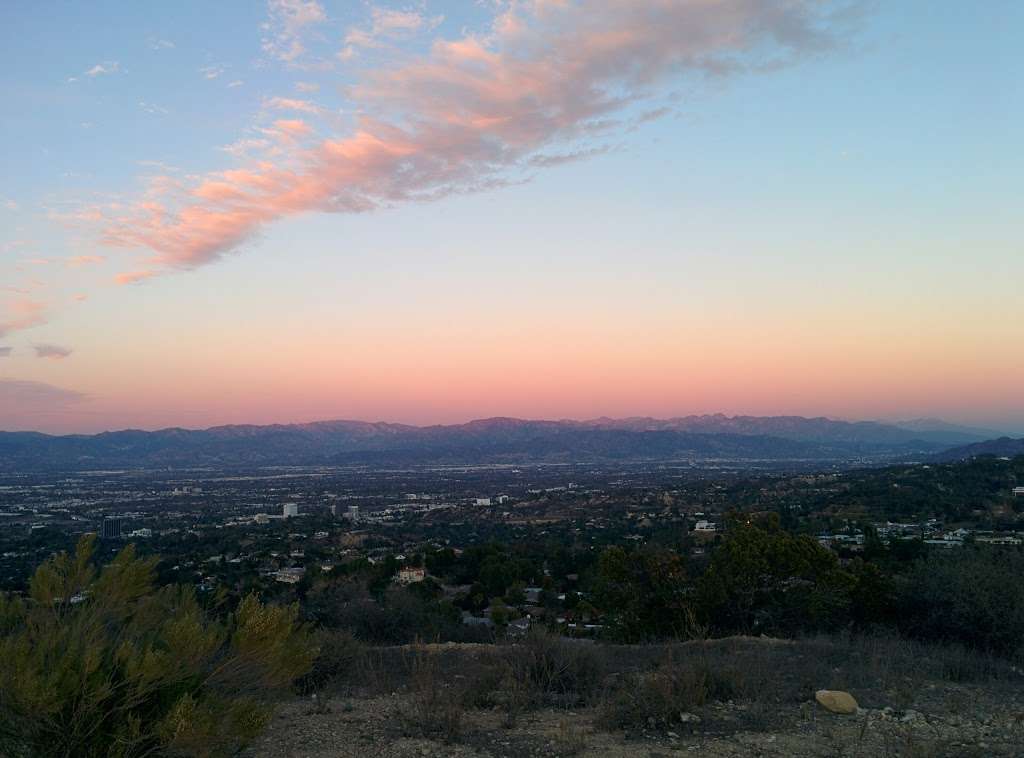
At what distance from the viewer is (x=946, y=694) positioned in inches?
353

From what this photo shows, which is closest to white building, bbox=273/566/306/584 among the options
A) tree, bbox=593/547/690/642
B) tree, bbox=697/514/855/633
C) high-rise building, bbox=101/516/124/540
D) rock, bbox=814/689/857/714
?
tree, bbox=593/547/690/642

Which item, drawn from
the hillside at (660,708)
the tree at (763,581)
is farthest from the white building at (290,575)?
the hillside at (660,708)

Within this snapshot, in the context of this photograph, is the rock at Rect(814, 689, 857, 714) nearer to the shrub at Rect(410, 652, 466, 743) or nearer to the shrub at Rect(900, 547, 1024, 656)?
the shrub at Rect(410, 652, 466, 743)

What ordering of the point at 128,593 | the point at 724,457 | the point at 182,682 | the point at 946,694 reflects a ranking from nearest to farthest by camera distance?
1. the point at 182,682
2. the point at 128,593
3. the point at 946,694
4. the point at 724,457

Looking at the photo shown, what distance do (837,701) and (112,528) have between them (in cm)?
5567

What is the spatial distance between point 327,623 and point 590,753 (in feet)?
29.1

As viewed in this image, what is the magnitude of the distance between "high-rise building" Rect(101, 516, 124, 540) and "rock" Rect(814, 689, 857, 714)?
160 feet

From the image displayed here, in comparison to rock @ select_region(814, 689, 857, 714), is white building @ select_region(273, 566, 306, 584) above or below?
below

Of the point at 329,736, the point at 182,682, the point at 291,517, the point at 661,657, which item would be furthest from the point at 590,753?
the point at 291,517

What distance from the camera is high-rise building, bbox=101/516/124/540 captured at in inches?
1955

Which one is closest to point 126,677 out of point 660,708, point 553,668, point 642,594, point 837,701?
point 660,708

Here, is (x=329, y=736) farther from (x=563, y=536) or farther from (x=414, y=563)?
(x=563, y=536)

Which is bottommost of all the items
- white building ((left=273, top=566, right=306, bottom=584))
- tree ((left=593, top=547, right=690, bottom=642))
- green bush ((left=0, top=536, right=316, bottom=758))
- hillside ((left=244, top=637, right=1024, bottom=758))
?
white building ((left=273, top=566, right=306, bottom=584))

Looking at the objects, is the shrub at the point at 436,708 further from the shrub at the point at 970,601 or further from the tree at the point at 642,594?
the shrub at the point at 970,601
